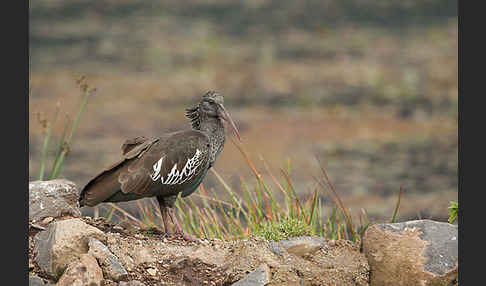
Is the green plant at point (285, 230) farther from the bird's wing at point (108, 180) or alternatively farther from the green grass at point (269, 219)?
the bird's wing at point (108, 180)

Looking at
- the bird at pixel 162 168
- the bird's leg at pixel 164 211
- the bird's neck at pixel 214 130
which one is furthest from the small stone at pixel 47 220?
the bird's neck at pixel 214 130

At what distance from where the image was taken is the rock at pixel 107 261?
7.20m

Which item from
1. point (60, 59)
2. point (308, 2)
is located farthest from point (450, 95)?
point (60, 59)

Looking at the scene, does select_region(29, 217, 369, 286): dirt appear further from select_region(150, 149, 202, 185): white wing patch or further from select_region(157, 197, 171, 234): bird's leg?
select_region(150, 149, 202, 185): white wing patch

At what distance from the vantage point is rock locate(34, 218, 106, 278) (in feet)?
23.6

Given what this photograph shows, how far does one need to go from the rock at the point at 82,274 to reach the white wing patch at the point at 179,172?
39.9 inches

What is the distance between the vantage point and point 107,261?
23.6ft

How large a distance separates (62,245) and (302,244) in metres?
2.10

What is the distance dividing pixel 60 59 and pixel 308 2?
797 cm

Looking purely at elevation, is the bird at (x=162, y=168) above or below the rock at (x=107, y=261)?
above

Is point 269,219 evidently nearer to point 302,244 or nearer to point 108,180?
point 302,244

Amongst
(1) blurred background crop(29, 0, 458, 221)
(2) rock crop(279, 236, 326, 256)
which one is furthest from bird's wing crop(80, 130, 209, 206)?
(1) blurred background crop(29, 0, 458, 221)

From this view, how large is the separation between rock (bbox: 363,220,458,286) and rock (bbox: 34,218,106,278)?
2.36 m

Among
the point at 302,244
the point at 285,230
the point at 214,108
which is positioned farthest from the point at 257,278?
the point at 214,108
